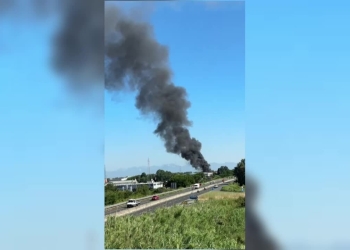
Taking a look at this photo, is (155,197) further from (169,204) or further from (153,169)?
(153,169)

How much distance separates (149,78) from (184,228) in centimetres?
130

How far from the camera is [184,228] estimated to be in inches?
133

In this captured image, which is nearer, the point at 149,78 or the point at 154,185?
the point at 149,78

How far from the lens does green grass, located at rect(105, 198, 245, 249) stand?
3.05 meters

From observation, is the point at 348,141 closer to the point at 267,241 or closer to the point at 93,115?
the point at 267,241

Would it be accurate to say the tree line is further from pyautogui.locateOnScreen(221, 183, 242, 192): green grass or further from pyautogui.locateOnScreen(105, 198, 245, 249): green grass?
pyautogui.locateOnScreen(105, 198, 245, 249): green grass

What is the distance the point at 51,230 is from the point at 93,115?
54cm

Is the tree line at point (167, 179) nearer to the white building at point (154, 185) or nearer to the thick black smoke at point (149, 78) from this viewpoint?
the white building at point (154, 185)

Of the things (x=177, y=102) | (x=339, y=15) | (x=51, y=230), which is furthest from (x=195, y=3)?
(x=51, y=230)

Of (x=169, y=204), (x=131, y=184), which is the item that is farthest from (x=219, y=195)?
(x=131, y=184)

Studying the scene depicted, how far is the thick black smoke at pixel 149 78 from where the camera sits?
3.16 metres

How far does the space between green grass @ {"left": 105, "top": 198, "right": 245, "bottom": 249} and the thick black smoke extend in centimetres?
45

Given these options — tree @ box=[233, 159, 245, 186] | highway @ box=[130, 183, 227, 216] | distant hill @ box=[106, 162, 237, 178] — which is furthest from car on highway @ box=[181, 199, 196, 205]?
tree @ box=[233, 159, 245, 186]

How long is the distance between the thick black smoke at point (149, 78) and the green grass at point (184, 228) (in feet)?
1.48
